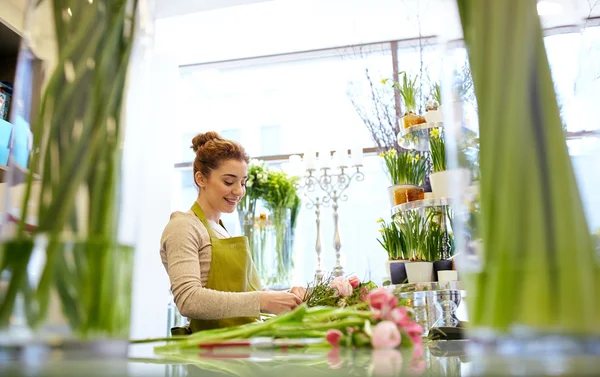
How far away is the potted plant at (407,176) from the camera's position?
7.30 ft

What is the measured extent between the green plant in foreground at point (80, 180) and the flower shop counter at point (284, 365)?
0.04 m

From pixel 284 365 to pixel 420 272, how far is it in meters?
1.48

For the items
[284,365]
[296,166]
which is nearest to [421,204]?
[284,365]

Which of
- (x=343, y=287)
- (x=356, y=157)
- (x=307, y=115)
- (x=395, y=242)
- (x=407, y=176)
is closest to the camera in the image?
(x=343, y=287)

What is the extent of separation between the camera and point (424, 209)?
2123mm

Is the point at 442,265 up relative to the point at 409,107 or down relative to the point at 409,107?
down

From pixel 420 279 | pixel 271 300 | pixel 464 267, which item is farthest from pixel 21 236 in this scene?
pixel 420 279

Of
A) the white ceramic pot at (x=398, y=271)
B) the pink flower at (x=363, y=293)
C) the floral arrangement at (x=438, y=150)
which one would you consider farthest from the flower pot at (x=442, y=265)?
the pink flower at (x=363, y=293)

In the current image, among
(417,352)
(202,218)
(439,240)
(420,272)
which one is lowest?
(417,352)

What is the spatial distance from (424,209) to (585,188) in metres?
1.71

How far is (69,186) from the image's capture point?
1.64 ft

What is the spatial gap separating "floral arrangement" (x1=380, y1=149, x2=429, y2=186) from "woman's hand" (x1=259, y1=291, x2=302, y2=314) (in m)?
0.82

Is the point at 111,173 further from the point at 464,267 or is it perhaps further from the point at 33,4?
the point at 464,267

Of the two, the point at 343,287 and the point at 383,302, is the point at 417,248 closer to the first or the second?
the point at 343,287
